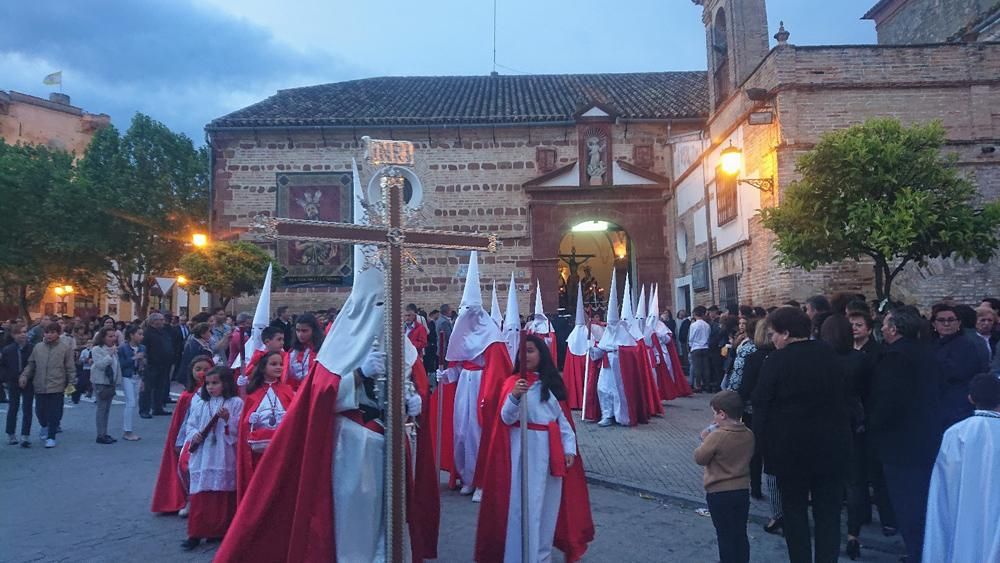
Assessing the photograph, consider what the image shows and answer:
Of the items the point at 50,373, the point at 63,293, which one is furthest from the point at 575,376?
the point at 63,293

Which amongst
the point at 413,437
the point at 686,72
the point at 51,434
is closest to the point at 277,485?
the point at 413,437

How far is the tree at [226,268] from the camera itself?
17.5 meters

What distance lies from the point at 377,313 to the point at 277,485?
1096mm

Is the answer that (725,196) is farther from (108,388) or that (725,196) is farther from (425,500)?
(425,500)

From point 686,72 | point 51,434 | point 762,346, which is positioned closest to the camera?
point 762,346

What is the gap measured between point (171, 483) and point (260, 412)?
76.5 inches

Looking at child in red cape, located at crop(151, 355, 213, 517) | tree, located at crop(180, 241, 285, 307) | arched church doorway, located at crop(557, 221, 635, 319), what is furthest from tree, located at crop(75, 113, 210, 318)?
child in red cape, located at crop(151, 355, 213, 517)

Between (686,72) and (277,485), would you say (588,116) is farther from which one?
(277,485)

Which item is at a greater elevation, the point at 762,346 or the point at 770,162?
the point at 770,162

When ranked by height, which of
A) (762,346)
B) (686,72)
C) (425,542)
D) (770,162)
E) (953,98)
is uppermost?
(686,72)

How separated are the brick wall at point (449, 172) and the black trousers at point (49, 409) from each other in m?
11.2

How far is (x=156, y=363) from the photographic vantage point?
A: 11812 millimetres

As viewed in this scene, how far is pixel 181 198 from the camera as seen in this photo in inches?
1028

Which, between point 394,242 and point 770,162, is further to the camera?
point 770,162
